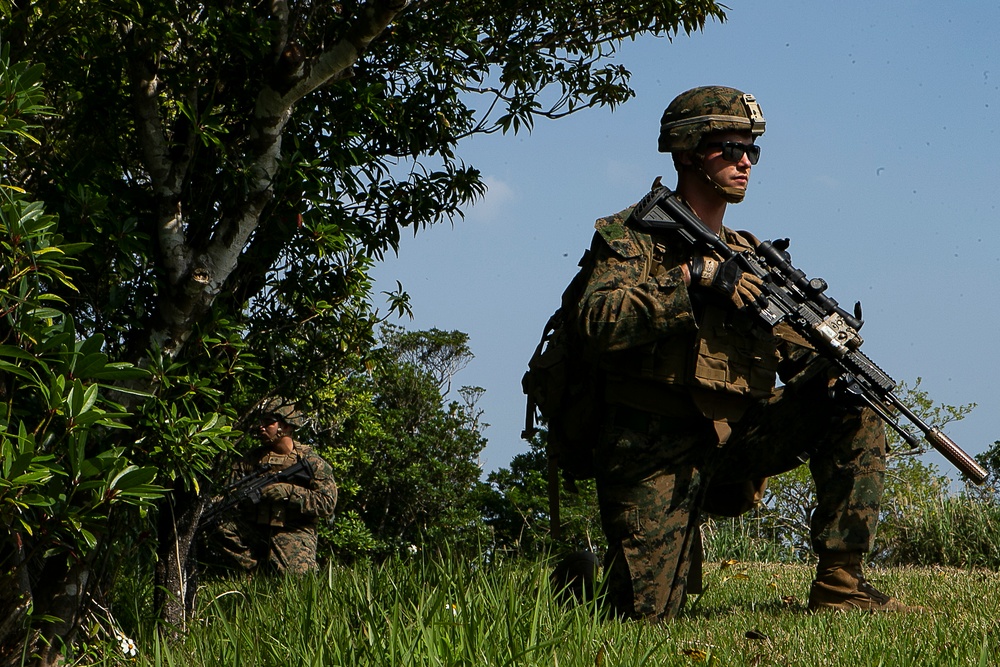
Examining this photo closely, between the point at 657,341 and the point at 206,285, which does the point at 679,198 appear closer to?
the point at 657,341

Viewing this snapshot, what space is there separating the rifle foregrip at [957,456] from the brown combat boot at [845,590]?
57cm

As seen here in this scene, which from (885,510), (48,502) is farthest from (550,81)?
(885,510)

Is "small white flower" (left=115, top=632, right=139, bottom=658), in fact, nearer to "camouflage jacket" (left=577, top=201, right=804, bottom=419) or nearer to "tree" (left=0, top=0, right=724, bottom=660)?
"tree" (left=0, top=0, right=724, bottom=660)

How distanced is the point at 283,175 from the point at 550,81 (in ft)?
7.01

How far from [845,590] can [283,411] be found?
242 inches

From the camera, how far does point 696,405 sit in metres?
4.52

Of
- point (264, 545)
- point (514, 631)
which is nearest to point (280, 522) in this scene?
point (264, 545)

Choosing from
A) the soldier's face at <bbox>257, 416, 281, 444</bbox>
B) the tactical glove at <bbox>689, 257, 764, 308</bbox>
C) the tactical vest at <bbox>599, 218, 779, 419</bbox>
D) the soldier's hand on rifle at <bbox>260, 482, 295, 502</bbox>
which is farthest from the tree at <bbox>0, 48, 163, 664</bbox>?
the soldier's hand on rifle at <bbox>260, 482, 295, 502</bbox>

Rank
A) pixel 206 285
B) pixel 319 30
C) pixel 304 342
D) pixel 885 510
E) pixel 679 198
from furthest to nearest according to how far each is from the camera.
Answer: pixel 885 510 < pixel 304 342 < pixel 319 30 < pixel 206 285 < pixel 679 198

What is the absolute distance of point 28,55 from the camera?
5070mm

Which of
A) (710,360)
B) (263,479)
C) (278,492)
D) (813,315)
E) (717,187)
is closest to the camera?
(710,360)

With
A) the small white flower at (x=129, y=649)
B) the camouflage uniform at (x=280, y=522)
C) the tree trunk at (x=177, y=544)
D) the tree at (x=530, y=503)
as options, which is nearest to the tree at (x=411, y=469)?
the tree at (x=530, y=503)

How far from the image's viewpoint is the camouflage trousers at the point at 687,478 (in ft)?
15.1

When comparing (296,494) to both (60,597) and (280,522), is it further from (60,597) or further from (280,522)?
(60,597)
